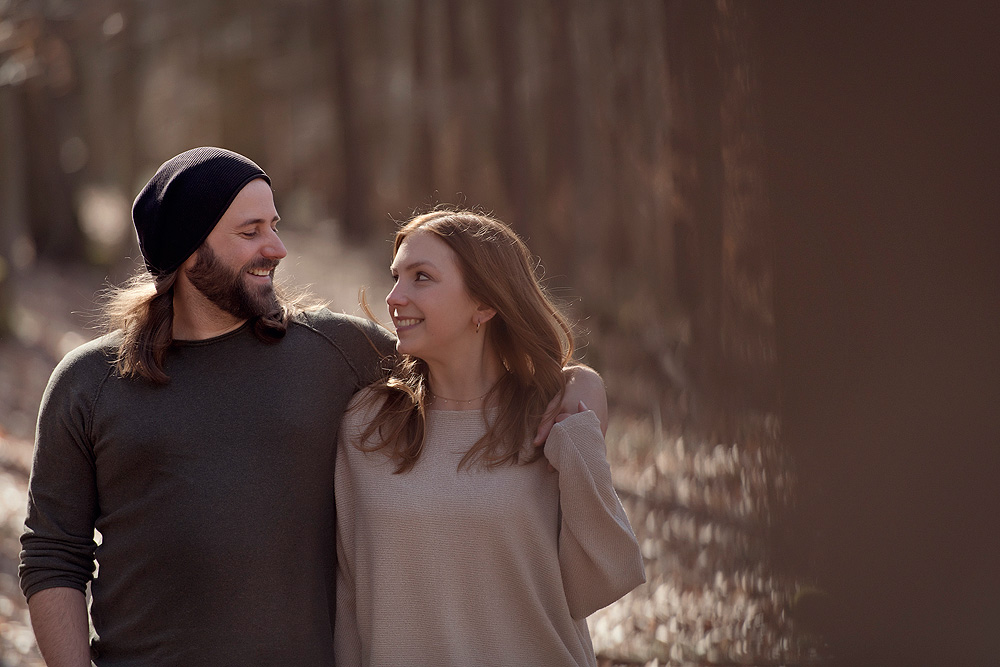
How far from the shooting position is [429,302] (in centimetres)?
295

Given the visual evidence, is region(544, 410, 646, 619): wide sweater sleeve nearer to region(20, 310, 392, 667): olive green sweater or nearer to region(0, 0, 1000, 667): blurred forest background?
region(0, 0, 1000, 667): blurred forest background

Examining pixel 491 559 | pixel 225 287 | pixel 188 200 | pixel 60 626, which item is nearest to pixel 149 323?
pixel 225 287

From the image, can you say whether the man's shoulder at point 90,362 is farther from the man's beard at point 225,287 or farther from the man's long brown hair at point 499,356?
the man's long brown hair at point 499,356

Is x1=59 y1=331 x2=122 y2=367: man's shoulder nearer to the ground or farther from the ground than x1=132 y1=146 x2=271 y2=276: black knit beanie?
nearer to the ground

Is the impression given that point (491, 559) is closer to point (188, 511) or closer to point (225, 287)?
point (188, 511)

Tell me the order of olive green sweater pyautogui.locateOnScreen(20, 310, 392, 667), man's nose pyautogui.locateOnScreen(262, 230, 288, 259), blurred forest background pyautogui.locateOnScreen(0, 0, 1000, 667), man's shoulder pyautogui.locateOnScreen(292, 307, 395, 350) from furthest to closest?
man's shoulder pyautogui.locateOnScreen(292, 307, 395, 350)
man's nose pyautogui.locateOnScreen(262, 230, 288, 259)
olive green sweater pyautogui.locateOnScreen(20, 310, 392, 667)
blurred forest background pyautogui.locateOnScreen(0, 0, 1000, 667)

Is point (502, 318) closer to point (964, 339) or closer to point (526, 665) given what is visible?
point (526, 665)

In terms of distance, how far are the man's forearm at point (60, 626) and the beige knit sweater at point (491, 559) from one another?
0.81m

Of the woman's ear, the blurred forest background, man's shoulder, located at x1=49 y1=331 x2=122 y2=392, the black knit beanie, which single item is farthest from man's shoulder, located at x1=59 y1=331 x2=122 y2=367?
the blurred forest background

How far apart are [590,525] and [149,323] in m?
1.49

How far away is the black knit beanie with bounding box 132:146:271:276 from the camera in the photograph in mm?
2939

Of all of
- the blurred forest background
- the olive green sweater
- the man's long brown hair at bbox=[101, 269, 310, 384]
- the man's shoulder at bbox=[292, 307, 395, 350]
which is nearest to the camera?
the blurred forest background

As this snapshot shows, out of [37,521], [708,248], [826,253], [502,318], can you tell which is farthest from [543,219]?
[826,253]

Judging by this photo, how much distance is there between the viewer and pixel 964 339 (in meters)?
1.46
